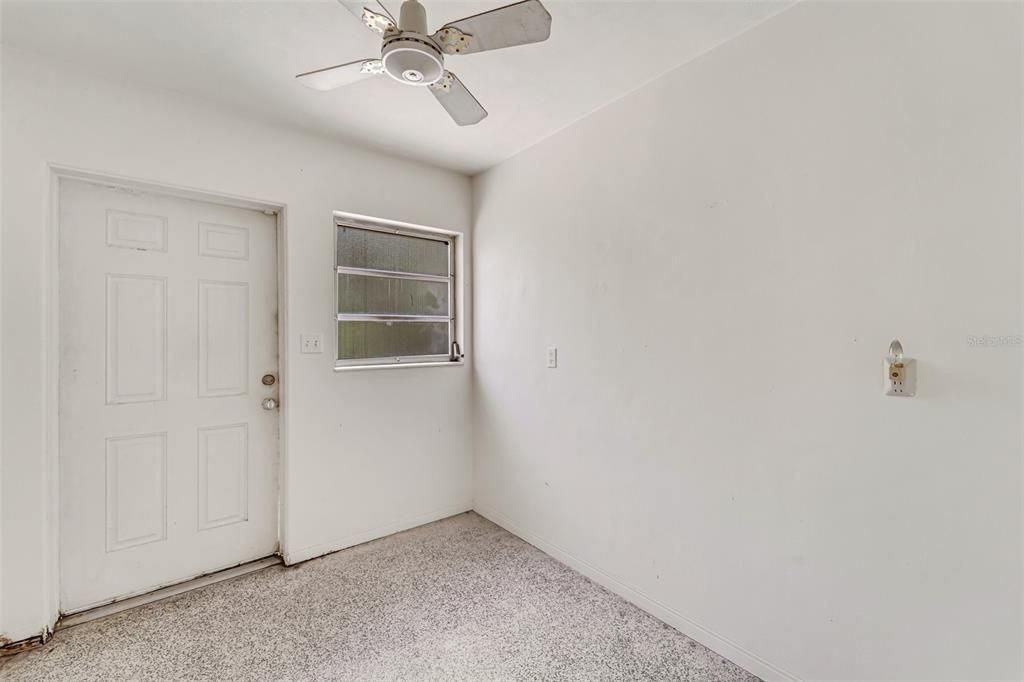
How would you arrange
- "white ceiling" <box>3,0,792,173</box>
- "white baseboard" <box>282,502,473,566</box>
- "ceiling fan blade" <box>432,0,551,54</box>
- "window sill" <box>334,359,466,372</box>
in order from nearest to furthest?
"ceiling fan blade" <box>432,0,551,54</box>
"white ceiling" <box>3,0,792,173</box>
"white baseboard" <box>282,502,473,566</box>
"window sill" <box>334,359,466,372</box>

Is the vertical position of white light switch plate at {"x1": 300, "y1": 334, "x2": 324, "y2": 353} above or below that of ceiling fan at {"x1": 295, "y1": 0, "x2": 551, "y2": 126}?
below

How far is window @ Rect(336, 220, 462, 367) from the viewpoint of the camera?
9.03ft

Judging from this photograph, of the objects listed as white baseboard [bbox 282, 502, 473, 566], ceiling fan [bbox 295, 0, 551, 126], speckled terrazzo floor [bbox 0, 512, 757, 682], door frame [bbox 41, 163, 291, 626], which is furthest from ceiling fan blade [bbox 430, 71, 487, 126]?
white baseboard [bbox 282, 502, 473, 566]

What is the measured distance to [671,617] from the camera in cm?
193

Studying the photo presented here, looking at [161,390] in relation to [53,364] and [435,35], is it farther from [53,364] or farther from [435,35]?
[435,35]

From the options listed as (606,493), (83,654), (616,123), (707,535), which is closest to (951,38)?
(616,123)

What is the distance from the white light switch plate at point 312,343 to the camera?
248 cm

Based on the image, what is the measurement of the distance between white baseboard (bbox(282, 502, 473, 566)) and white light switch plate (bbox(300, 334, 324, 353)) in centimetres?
113

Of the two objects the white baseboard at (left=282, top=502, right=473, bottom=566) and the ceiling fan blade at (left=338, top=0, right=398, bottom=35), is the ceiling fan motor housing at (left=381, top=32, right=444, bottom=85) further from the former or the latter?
the white baseboard at (left=282, top=502, right=473, bottom=566)

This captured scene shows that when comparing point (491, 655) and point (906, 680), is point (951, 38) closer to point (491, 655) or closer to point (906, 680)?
point (906, 680)

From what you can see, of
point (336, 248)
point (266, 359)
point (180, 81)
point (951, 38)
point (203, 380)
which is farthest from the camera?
point (336, 248)

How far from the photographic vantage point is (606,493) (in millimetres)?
2236

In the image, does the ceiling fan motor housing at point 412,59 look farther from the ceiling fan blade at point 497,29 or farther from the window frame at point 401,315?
the window frame at point 401,315

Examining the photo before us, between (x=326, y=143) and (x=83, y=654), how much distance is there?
104 inches
